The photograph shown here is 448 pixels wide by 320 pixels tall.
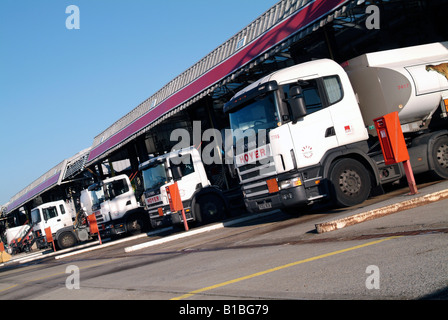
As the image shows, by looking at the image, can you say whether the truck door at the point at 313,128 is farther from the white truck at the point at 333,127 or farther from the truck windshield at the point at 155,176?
the truck windshield at the point at 155,176

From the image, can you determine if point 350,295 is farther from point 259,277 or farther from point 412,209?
point 412,209

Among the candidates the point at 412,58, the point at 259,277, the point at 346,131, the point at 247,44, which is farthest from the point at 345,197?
the point at 247,44

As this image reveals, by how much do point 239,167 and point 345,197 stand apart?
2464 millimetres

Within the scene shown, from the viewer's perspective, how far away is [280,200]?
9.33 m

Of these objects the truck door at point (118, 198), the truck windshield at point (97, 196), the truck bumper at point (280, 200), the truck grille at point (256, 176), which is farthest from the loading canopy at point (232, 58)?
the truck bumper at point (280, 200)

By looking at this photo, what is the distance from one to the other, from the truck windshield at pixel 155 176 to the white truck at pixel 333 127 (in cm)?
534

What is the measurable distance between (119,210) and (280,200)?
40.3 ft

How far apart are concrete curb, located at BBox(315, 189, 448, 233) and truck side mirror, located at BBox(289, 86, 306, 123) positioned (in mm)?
2583

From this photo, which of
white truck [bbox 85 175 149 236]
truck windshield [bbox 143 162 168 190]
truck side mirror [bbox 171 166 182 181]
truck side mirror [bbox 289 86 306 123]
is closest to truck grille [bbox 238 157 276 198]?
truck side mirror [bbox 289 86 306 123]

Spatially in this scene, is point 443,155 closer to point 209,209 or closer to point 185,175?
point 209,209

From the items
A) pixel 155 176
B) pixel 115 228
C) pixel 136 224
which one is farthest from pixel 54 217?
pixel 155 176

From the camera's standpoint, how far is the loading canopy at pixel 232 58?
12711 millimetres

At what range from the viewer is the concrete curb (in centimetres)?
696

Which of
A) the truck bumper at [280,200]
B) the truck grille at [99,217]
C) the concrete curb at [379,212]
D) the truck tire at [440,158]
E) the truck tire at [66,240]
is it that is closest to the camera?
the concrete curb at [379,212]
